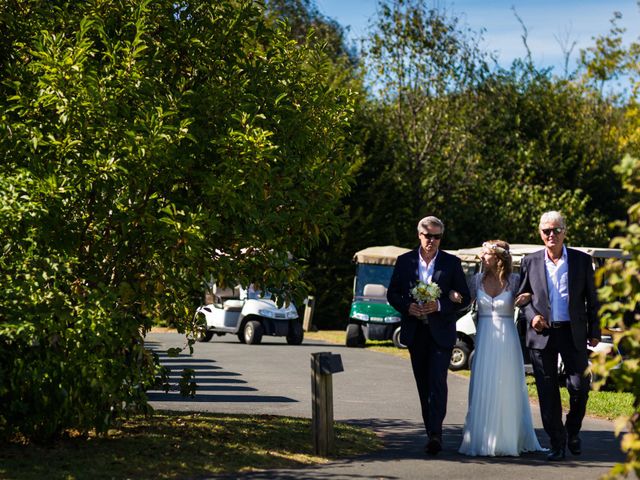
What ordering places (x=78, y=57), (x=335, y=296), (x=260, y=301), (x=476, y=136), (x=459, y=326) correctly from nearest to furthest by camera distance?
(x=78, y=57) < (x=459, y=326) < (x=260, y=301) < (x=335, y=296) < (x=476, y=136)

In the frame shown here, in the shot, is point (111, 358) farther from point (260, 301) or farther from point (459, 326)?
A: point (260, 301)

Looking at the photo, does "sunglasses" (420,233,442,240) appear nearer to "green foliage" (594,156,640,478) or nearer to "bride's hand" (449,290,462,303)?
"bride's hand" (449,290,462,303)

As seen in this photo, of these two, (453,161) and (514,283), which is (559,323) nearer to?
(514,283)

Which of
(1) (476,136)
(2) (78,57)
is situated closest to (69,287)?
(2) (78,57)

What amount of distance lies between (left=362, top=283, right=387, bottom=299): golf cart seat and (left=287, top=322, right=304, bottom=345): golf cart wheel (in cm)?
180

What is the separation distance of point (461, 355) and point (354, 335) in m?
6.57

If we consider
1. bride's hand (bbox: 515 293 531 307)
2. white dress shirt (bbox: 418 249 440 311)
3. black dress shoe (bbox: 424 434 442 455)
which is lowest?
black dress shoe (bbox: 424 434 442 455)

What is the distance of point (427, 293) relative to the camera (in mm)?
9414

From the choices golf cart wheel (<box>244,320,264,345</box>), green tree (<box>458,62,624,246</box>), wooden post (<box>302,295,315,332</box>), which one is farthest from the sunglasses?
green tree (<box>458,62,624,246</box>)

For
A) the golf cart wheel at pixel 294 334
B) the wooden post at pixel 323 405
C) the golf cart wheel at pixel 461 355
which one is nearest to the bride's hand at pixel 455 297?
the wooden post at pixel 323 405

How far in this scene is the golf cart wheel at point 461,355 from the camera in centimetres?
1898

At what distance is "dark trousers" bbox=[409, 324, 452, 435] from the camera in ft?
30.6

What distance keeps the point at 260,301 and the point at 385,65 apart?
14.6 m

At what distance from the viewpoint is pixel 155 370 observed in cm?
927
